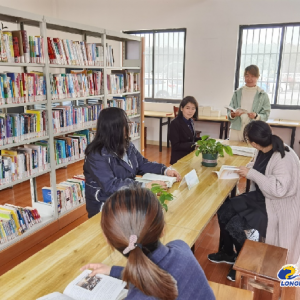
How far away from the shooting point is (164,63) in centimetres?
686

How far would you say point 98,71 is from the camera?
355cm

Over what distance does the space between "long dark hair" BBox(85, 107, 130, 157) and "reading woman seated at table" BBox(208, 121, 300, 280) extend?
0.92 m

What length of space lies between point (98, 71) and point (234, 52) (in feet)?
11.4

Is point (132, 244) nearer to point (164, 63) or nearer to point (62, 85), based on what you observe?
point (62, 85)

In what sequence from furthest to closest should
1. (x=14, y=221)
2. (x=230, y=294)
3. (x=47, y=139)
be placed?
(x=47, y=139)
(x=14, y=221)
(x=230, y=294)

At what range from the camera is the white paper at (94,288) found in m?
1.12

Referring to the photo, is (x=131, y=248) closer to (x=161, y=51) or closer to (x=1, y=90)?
(x=1, y=90)

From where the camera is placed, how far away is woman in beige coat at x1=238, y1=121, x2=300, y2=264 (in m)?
2.05

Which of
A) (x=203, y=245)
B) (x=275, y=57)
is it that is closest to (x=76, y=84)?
(x=203, y=245)

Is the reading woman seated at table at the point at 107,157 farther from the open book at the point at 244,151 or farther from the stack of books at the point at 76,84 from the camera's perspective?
the open book at the point at 244,151

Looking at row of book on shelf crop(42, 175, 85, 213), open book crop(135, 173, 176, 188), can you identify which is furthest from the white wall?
open book crop(135, 173, 176, 188)

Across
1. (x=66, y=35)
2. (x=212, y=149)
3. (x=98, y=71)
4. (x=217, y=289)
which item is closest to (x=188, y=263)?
(x=217, y=289)

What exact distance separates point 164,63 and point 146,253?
20.9 feet

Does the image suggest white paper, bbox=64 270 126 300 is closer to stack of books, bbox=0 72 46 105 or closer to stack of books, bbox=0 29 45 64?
stack of books, bbox=0 72 46 105
